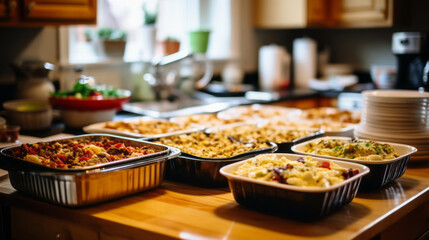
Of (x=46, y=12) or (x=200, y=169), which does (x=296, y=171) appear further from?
(x=46, y=12)

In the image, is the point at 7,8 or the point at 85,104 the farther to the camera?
the point at 85,104

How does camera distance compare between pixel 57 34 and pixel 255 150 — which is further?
pixel 57 34

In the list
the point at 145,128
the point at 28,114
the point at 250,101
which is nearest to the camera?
the point at 145,128

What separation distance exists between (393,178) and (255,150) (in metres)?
0.44

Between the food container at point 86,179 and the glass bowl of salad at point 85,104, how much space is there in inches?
42.5

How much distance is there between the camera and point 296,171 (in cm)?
133

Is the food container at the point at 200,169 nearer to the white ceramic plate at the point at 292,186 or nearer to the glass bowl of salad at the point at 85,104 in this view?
the white ceramic plate at the point at 292,186

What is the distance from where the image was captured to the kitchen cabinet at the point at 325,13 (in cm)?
436

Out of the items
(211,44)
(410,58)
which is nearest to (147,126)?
(211,44)

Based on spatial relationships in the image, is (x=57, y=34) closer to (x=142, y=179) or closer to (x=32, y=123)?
(x=32, y=123)

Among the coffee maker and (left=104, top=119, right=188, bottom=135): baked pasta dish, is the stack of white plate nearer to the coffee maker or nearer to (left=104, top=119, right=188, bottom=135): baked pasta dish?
(left=104, top=119, right=188, bottom=135): baked pasta dish

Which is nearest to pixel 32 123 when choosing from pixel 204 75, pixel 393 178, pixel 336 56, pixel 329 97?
pixel 393 178

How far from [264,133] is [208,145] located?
0.38m

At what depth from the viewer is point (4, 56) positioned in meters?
2.91
